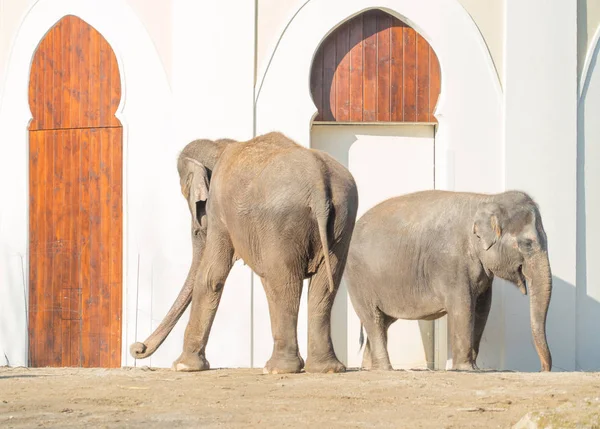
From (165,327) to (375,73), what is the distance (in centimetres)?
418

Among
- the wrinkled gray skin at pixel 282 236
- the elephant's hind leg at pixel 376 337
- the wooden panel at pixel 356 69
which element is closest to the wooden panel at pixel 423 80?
the wooden panel at pixel 356 69

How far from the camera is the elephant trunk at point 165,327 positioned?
12570 millimetres

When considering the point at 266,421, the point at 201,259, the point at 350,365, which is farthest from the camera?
the point at 350,365

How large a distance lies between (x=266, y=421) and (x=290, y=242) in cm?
267

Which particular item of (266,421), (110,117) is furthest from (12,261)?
(266,421)

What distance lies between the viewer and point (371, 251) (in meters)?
14.3

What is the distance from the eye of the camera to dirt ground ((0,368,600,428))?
8680 mm

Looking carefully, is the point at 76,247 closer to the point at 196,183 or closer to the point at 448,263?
the point at 196,183

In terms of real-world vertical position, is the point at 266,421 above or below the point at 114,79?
below

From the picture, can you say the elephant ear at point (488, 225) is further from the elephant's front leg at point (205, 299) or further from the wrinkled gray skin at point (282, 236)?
the elephant's front leg at point (205, 299)

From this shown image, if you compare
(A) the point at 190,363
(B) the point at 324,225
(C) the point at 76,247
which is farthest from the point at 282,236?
(C) the point at 76,247

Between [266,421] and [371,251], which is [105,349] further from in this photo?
[266,421]

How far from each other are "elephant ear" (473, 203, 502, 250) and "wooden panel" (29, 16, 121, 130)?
14.4 feet

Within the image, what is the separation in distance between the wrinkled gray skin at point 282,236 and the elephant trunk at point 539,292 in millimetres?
2346
